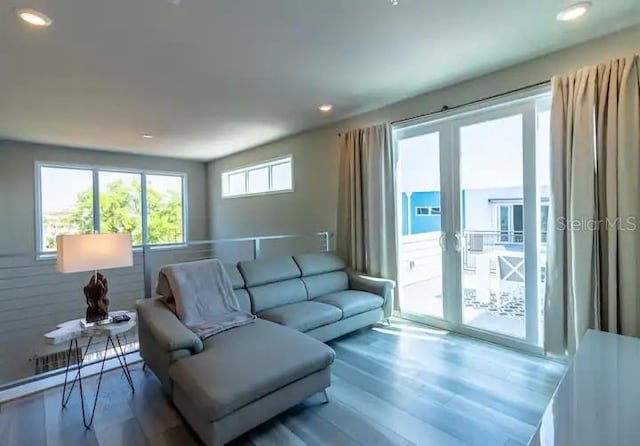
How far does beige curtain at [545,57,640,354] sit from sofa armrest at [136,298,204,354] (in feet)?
Result: 9.20

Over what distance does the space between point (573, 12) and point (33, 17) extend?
343cm

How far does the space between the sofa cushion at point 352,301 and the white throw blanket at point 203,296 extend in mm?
960

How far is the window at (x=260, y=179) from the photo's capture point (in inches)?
213

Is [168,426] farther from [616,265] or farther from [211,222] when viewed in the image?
[211,222]

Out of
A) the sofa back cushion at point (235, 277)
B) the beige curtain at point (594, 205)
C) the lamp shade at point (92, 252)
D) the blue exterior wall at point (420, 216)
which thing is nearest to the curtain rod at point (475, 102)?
the beige curtain at point (594, 205)

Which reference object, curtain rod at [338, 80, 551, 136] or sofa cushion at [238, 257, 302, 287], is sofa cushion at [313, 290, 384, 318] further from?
curtain rod at [338, 80, 551, 136]

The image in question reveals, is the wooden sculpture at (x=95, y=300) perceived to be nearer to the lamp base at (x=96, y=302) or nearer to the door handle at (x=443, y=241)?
the lamp base at (x=96, y=302)

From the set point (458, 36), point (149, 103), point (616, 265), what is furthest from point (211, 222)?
point (616, 265)

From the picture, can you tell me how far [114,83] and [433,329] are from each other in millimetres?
4060

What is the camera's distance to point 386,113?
397cm

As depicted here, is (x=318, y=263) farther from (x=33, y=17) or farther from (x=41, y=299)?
(x=41, y=299)

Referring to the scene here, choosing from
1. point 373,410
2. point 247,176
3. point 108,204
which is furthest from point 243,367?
point 108,204

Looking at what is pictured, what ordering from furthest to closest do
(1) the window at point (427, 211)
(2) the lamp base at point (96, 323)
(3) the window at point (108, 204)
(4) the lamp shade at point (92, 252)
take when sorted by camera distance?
(3) the window at point (108, 204) < (1) the window at point (427, 211) < (2) the lamp base at point (96, 323) < (4) the lamp shade at point (92, 252)

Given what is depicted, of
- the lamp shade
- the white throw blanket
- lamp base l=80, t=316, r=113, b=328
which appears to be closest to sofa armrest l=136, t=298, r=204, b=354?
the white throw blanket
